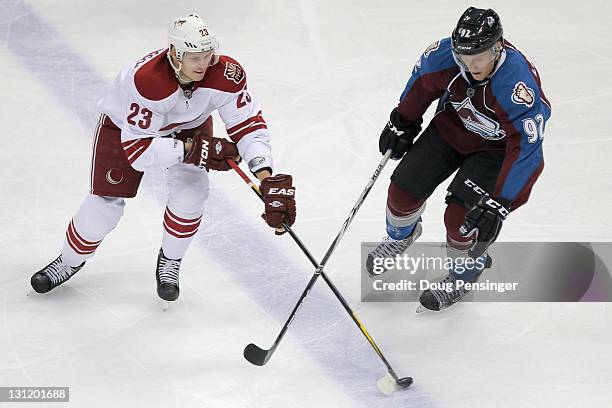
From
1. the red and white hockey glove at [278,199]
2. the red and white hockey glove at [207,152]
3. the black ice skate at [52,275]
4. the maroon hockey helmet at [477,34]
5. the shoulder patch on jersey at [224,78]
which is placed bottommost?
the black ice skate at [52,275]

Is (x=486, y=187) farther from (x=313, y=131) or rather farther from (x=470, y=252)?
(x=313, y=131)

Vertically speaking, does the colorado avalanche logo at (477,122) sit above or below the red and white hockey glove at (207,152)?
above

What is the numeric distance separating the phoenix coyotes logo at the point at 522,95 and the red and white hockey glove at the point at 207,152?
960 mm

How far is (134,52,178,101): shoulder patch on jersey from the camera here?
11.7 ft

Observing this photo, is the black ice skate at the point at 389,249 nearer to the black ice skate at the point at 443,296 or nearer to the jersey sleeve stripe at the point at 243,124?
the black ice skate at the point at 443,296

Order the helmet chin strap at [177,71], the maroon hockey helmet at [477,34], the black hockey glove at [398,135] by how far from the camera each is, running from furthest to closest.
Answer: the black hockey glove at [398,135], the helmet chin strap at [177,71], the maroon hockey helmet at [477,34]

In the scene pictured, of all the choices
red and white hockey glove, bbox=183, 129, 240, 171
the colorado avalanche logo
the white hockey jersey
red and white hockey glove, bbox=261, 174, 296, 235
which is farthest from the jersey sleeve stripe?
the colorado avalanche logo

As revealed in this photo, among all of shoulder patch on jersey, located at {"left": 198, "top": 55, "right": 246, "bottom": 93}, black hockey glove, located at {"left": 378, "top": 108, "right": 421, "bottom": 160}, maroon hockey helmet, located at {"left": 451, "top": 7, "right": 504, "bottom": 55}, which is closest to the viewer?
maroon hockey helmet, located at {"left": 451, "top": 7, "right": 504, "bottom": 55}

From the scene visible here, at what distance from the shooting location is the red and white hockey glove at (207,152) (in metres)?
3.62

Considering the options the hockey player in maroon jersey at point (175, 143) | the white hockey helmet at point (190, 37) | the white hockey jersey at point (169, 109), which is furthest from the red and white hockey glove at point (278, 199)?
the white hockey helmet at point (190, 37)

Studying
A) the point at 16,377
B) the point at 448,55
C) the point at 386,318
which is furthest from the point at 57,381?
the point at 448,55

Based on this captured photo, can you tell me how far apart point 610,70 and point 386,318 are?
229cm

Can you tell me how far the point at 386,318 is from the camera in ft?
13.4

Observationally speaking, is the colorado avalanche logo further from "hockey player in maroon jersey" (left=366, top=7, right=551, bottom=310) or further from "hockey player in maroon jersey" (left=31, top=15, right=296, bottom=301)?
"hockey player in maroon jersey" (left=31, top=15, right=296, bottom=301)
